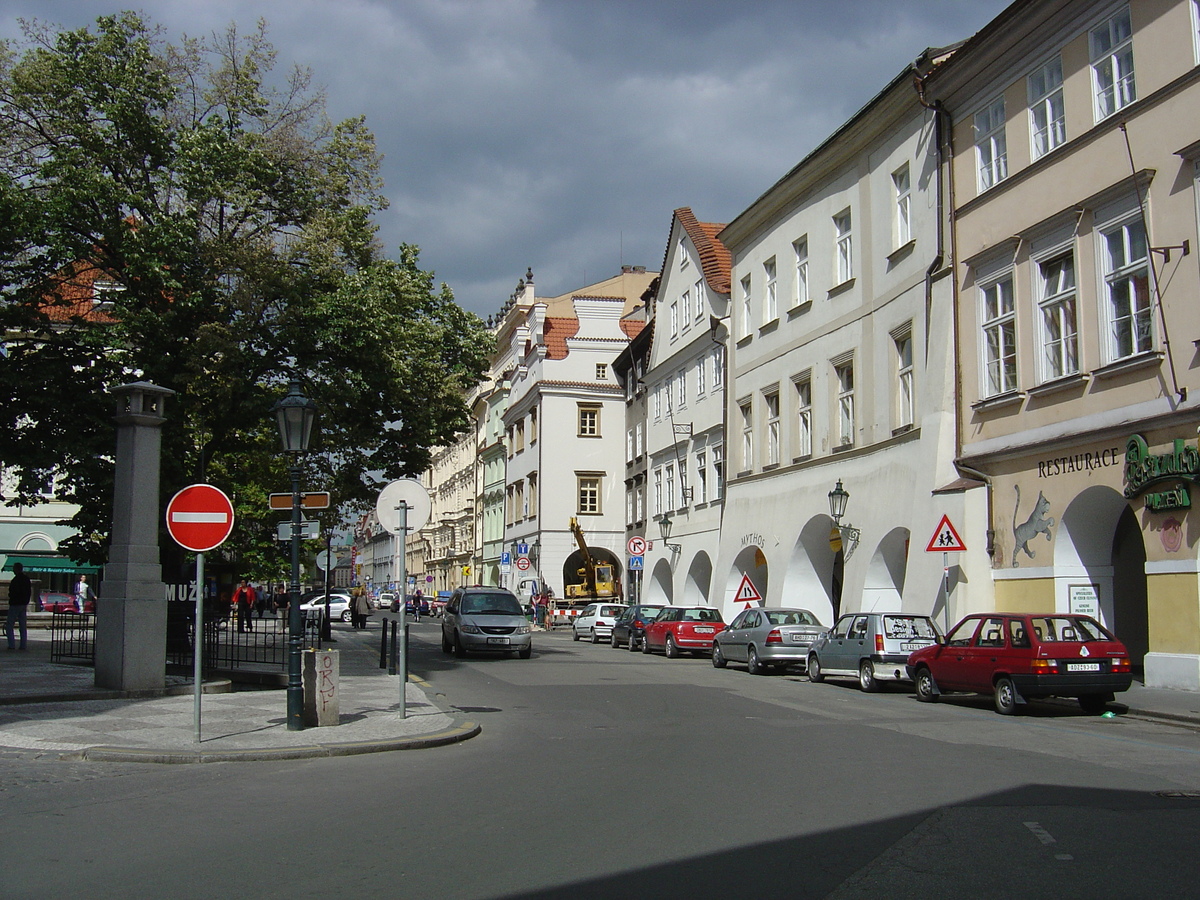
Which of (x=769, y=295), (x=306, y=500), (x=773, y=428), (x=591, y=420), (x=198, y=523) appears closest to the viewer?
(x=198, y=523)

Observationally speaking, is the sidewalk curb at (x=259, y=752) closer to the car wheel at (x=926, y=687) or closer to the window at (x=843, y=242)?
the car wheel at (x=926, y=687)

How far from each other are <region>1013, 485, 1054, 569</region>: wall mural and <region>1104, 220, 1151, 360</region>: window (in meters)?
3.25

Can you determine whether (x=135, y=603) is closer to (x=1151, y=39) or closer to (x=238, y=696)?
(x=238, y=696)

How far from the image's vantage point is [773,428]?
35.9 meters

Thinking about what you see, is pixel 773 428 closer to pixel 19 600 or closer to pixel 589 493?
pixel 19 600

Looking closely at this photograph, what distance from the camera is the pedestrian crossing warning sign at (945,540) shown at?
22281mm

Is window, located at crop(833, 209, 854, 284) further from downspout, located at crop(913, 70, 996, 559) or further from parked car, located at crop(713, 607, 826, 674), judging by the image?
parked car, located at crop(713, 607, 826, 674)

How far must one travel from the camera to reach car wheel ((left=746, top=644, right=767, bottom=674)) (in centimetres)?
2573

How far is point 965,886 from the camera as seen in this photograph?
21.4 ft

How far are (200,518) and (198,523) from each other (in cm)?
6

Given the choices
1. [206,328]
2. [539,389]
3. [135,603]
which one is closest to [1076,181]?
[206,328]

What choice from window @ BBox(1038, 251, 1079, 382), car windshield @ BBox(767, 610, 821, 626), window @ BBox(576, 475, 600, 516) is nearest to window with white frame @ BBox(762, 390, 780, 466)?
car windshield @ BBox(767, 610, 821, 626)

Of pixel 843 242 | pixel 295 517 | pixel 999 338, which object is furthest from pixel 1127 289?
pixel 295 517

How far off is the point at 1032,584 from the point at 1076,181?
762 cm
